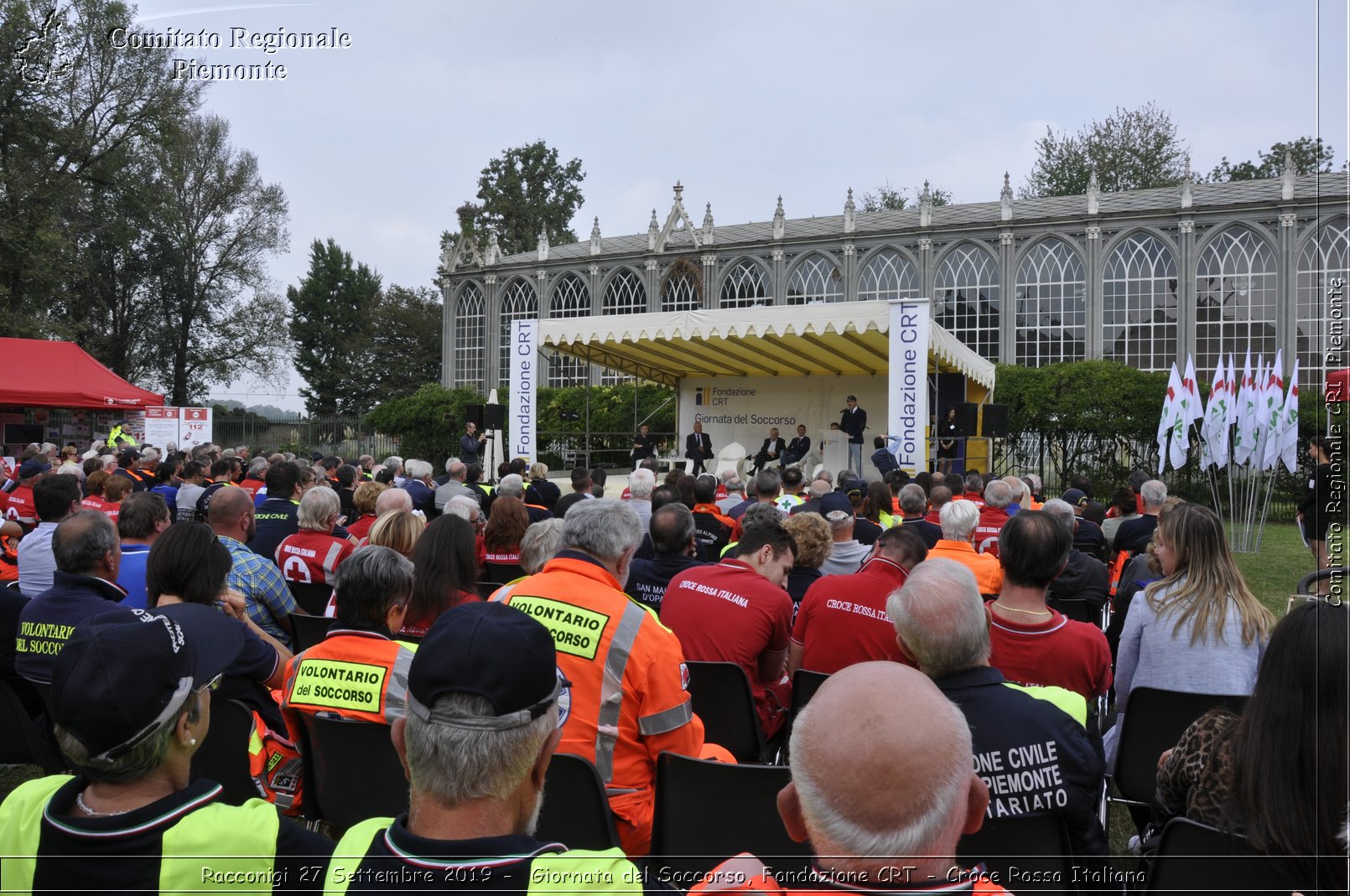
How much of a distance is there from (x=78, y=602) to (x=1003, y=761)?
3190 millimetres

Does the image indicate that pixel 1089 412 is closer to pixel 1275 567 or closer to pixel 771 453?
pixel 771 453

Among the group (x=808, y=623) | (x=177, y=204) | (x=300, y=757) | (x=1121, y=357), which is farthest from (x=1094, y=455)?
(x=177, y=204)

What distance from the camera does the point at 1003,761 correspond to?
2176 millimetres

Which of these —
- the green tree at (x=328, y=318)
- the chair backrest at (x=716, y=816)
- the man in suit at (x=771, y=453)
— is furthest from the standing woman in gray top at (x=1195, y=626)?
→ the green tree at (x=328, y=318)

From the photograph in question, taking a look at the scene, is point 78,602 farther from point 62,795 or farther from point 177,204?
point 177,204

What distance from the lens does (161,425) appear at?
18344mm

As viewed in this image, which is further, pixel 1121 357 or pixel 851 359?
pixel 1121 357

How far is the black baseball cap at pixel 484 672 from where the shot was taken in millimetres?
1358

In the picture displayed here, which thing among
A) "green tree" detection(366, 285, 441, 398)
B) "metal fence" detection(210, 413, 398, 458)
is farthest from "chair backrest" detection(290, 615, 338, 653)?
"green tree" detection(366, 285, 441, 398)

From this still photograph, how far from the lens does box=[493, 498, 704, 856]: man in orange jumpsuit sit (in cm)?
255

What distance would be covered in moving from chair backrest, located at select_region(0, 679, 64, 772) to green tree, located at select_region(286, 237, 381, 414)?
50.8 m

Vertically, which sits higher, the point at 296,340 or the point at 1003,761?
the point at 296,340

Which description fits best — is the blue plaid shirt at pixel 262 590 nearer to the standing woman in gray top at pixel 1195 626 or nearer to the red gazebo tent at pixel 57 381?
the standing woman in gray top at pixel 1195 626

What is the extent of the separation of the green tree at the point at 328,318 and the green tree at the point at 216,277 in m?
13.5
